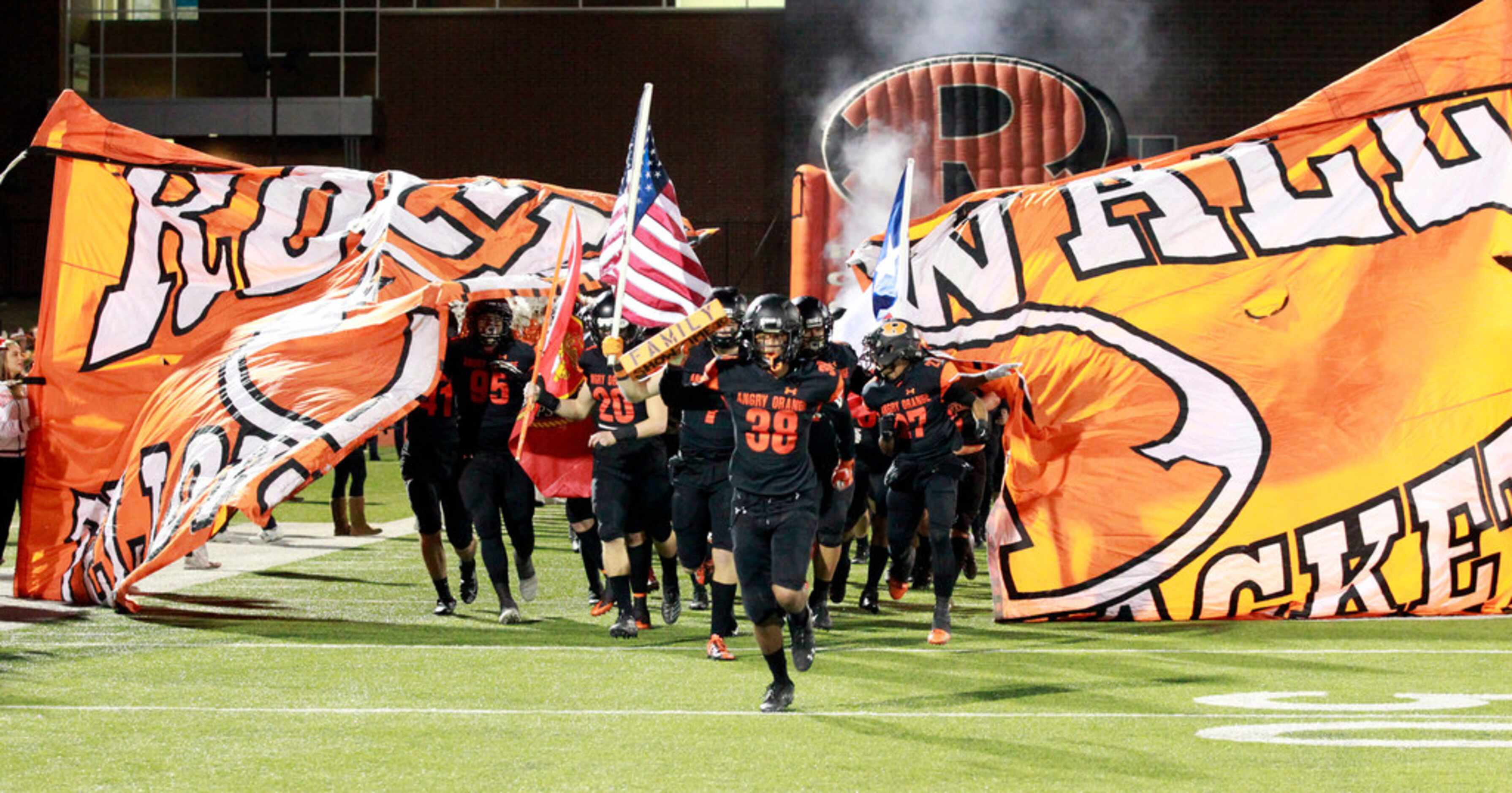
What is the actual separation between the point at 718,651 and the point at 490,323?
2.82 m

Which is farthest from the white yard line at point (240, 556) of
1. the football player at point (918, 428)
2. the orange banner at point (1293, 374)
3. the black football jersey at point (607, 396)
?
the orange banner at point (1293, 374)

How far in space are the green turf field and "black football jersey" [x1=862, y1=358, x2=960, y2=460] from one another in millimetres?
1054

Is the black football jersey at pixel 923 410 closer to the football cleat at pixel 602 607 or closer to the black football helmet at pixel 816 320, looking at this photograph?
the black football helmet at pixel 816 320

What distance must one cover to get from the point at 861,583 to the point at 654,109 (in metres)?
21.8

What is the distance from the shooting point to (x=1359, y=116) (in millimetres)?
11289

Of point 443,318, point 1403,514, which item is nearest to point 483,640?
point 443,318

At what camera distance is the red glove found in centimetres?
948

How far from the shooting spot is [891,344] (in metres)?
10.6

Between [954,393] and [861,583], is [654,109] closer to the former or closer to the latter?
[861,583]

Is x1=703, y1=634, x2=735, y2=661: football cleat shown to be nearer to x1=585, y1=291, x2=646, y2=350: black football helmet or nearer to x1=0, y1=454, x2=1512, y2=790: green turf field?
x1=0, y1=454, x2=1512, y2=790: green turf field

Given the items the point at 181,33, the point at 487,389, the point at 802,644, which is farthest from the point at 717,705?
the point at 181,33

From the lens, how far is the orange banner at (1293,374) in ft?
35.0

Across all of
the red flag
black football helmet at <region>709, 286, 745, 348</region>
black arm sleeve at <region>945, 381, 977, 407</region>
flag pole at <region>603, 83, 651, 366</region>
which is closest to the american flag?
flag pole at <region>603, 83, 651, 366</region>

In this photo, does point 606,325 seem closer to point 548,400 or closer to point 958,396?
point 548,400
